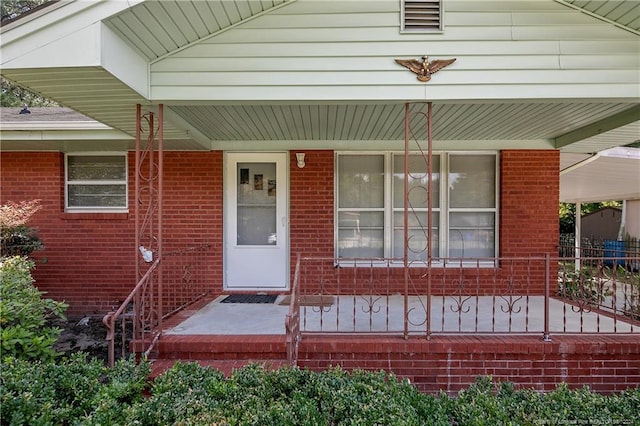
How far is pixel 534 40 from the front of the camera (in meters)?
3.60

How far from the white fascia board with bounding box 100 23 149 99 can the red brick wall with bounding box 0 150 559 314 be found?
8.08 ft

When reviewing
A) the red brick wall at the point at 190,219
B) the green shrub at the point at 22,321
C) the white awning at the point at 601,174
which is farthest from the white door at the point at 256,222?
the white awning at the point at 601,174

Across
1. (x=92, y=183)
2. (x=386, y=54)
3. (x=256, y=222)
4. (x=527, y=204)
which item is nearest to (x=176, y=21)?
(x=386, y=54)

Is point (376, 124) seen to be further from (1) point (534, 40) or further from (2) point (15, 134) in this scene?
(2) point (15, 134)

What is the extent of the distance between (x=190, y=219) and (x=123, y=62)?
10.3 ft

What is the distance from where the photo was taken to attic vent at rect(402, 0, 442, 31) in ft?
11.8

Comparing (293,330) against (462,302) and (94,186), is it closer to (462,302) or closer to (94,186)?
(462,302)

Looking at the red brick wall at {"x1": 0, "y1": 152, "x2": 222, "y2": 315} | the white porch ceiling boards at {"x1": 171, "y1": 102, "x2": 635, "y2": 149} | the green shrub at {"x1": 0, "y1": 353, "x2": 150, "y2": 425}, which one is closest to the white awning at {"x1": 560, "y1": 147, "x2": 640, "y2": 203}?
the white porch ceiling boards at {"x1": 171, "y1": 102, "x2": 635, "y2": 149}

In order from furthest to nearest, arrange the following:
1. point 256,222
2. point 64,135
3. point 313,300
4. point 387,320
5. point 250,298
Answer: point 256,222, point 250,298, point 313,300, point 64,135, point 387,320

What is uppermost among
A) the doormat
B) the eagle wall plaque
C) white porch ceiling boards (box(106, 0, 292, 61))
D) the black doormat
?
white porch ceiling boards (box(106, 0, 292, 61))

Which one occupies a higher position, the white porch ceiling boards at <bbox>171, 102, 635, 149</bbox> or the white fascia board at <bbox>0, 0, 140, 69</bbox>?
the white fascia board at <bbox>0, 0, 140, 69</bbox>

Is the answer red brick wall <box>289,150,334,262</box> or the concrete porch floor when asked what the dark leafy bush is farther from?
red brick wall <box>289,150,334,262</box>

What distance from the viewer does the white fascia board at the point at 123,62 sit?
9.65ft

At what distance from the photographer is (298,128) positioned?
5176 mm
